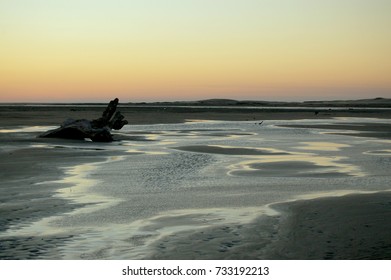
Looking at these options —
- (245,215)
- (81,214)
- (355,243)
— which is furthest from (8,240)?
(355,243)

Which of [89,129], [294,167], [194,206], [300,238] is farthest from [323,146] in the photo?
[300,238]

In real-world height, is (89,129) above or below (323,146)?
above

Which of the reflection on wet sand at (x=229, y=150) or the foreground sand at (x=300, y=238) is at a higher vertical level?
the foreground sand at (x=300, y=238)

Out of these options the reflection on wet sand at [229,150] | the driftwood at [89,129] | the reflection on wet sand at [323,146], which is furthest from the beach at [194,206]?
the driftwood at [89,129]

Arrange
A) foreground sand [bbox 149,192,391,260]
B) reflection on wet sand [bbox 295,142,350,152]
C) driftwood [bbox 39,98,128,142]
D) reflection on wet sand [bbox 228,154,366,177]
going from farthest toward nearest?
driftwood [bbox 39,98,128,142]
reflection on wet sand [bbox 295,142,350,152]
reflection on wet sand [bbox 228,154,366,177]
foreground sand [bbox 149,192,391,260]

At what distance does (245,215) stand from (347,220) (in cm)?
173

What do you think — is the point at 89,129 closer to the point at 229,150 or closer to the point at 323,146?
the point at 229,150

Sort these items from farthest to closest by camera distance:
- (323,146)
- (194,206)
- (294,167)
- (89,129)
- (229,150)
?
(89,129) < (323,146) < (229,150) < (294,167) < (194,206)

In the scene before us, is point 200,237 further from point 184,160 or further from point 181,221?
point 184,160

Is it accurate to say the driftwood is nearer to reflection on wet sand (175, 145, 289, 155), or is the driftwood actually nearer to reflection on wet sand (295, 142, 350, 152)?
reflection on wet sand (175, 145, 289, 155)

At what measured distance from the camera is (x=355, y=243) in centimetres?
792

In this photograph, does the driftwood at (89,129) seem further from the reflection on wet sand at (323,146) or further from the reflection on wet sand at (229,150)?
the reflection on wet sand at (323,146)

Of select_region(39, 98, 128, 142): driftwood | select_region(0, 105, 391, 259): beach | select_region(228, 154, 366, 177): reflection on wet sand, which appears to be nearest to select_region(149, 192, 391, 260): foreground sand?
select_region(0, 105, 391, 259): beach
